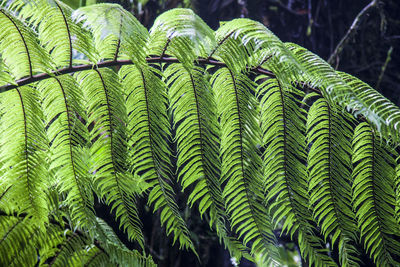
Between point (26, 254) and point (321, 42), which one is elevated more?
point (321, 42)

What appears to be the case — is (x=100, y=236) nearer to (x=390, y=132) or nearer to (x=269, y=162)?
(x=269, y=162)

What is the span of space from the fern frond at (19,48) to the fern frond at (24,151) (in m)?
0.07

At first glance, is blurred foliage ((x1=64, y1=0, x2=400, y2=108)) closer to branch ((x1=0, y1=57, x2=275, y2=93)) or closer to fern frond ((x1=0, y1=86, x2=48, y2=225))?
branch ((x1=0, y1=57, x2=275, y2=93))

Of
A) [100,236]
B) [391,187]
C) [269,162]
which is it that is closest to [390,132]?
[391,187]

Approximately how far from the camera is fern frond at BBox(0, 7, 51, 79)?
3.33ft

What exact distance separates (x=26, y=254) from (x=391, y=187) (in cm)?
124

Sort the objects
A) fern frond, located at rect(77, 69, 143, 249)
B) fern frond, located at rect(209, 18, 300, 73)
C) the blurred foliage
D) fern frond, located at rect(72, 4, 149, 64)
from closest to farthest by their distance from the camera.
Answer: fern frond, located at rect(72, 4, 149, 64), fern frond, located at rect(209, 18, 300, 73), fern frond, located at rect(77, 69, 143, 249), the blurred foliage

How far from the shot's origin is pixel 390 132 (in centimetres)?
104

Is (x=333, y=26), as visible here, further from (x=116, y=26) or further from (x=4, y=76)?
(x=4, y=76)

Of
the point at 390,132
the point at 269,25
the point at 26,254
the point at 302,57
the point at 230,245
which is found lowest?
the point at 26,254

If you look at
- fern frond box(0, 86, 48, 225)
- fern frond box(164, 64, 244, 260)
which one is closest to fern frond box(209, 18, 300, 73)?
fern frond box(164, 64, 244, 260)

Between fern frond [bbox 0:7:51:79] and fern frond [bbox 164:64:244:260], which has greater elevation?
fern frond [bbox 0:7:51:79]

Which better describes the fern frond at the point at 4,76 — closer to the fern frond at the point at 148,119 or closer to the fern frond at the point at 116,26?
the fern frond at the point at 116,26

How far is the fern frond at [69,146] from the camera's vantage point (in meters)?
1.06
